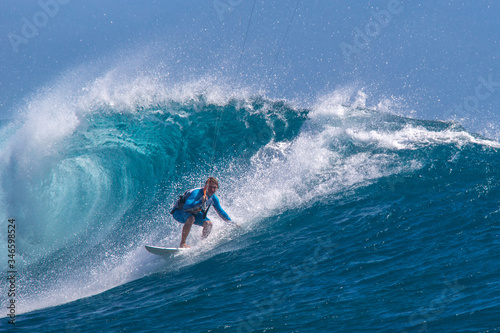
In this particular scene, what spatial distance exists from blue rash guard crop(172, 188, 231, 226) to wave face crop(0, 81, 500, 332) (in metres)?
0.56

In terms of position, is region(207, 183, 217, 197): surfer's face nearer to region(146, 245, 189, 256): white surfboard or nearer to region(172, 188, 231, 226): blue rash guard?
region(172, 188, 231, 226): blue rash guard

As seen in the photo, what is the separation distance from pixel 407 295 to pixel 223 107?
29.7ft

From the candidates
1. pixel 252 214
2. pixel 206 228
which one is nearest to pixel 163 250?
pixel 206 228

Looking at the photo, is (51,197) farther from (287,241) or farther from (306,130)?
(306,130)

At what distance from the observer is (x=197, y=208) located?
734 centimetres

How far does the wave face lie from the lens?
4973 mm

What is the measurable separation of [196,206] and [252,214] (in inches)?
68.9

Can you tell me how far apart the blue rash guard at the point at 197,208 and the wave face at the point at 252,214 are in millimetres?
557

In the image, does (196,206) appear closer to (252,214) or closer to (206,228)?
(206,228)

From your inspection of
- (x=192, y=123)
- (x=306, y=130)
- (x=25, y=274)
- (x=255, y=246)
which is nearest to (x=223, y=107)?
(x=192, y=123)

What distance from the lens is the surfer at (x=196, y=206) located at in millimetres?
7266

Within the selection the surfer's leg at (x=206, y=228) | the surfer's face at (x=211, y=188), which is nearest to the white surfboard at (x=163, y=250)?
the surfer's leg at (x=206, y=228)

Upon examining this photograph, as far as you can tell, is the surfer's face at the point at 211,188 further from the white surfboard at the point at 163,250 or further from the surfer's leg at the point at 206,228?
the white surfboard at the point at 163,250

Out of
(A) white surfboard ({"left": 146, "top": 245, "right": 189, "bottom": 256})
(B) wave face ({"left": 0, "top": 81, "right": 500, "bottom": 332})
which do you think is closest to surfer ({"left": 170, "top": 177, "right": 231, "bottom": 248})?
(A) white surfboard ({"left": 146, "top": 245, "right": 189, "bottom": 256})
